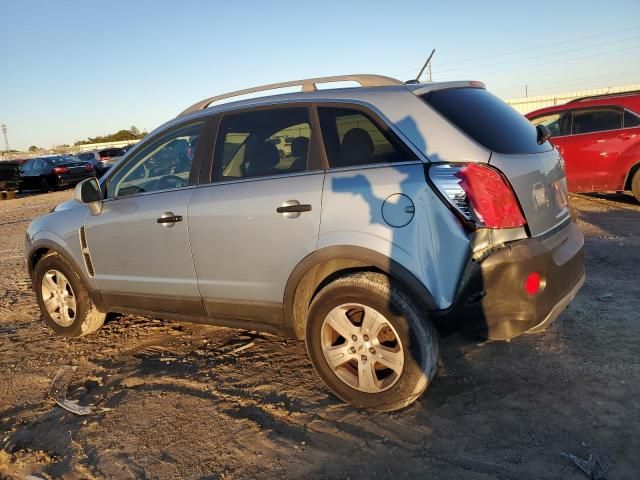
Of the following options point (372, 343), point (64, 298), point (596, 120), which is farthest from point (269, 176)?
point (596, 120)

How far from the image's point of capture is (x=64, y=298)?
4.61 metres

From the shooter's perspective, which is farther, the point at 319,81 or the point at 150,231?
the point at 150,231

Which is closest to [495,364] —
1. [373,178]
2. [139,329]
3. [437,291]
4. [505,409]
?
[505,409]

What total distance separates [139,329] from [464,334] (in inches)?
125

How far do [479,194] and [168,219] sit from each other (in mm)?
2121

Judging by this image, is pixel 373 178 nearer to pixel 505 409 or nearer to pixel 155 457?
pixel 505 409

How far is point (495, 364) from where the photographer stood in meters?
3.49

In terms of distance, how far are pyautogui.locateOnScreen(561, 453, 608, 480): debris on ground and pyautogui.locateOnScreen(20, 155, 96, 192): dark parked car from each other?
881 inches

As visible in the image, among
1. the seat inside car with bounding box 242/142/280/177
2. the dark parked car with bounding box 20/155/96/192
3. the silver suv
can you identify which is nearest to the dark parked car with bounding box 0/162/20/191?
the dark parked car with bounding box 20/155/96/192

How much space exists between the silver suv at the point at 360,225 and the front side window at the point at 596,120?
6.04m

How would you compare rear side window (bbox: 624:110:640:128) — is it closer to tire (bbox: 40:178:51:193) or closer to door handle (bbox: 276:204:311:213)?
door handle (bbox: 276:204:311:213)

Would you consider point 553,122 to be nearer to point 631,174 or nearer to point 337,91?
point 631,174

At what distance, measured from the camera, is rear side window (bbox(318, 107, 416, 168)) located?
9.75 feet

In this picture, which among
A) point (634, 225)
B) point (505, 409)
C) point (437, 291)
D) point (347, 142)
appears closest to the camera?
point (437, 291)
